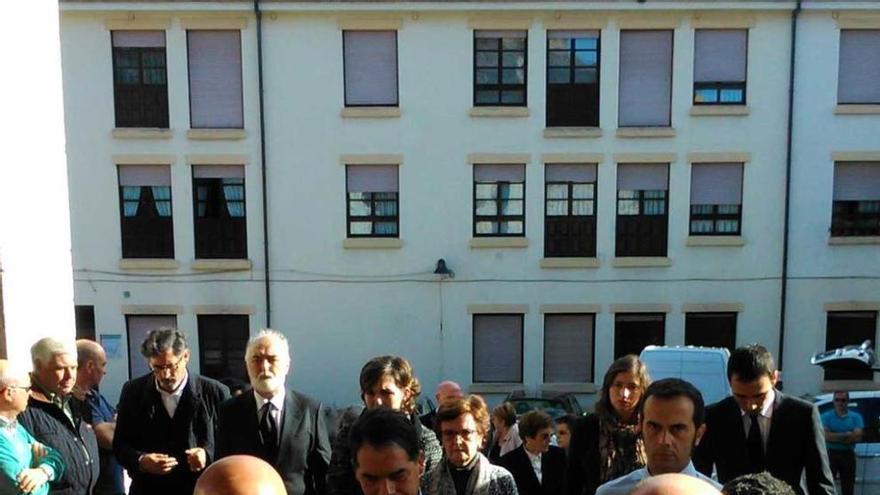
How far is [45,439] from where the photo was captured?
3.33 meters

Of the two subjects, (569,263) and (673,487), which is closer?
(673,487)

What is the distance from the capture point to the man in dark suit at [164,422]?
359 centimetres

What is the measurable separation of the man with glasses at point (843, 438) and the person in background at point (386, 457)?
654 cm

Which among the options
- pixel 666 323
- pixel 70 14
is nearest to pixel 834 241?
pixel 666 323

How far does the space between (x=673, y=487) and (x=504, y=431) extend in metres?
3.83

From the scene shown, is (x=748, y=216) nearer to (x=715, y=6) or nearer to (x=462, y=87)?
(x=715, y=6)

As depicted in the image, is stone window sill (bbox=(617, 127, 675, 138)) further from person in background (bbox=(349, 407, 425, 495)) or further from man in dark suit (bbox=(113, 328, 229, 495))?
person in background (bbox=(349, 407, 425, 495))

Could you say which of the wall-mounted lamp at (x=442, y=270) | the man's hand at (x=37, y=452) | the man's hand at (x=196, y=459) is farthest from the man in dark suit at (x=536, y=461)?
the wall-mounted lamp at (x=442, y=270)

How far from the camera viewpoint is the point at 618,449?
303cm

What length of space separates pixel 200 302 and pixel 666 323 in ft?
32.0

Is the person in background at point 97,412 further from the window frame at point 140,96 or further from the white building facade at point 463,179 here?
the window frame at point 140,96

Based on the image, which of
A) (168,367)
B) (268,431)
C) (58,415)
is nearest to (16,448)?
(58,415)

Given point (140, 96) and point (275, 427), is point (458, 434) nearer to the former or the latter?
point (275, 427)

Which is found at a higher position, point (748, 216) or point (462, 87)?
point (462, 87)
